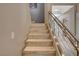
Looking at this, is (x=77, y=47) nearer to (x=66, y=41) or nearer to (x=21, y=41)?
(x=66, y=41)

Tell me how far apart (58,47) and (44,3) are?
592 mm

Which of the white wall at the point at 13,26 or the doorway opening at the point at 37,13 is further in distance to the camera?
the doorway opening at the point at 37,13

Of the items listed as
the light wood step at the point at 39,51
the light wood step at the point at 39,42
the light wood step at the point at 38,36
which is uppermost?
the light wood step at the point at 38,36

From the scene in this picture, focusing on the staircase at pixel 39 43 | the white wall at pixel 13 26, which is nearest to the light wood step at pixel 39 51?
the staircase at pixel 39 43

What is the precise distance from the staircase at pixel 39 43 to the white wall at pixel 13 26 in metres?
0.09

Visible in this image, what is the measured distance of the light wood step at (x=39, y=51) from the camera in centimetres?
240

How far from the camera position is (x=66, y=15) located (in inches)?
93.9

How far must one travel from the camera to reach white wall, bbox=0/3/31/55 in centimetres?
226

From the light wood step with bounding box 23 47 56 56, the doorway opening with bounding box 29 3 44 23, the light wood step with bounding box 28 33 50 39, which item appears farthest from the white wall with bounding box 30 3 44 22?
the light wood step with bounding box 23 47 56 56

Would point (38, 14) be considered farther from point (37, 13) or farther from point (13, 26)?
point (13, 26)

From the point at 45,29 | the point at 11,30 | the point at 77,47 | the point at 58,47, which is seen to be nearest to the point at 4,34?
the point at 11,30

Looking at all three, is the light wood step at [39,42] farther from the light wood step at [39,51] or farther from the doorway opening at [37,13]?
the doorway opening at [37,13]

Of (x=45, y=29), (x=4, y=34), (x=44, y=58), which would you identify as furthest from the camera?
(x=45, y=29)

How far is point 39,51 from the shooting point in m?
2.43
